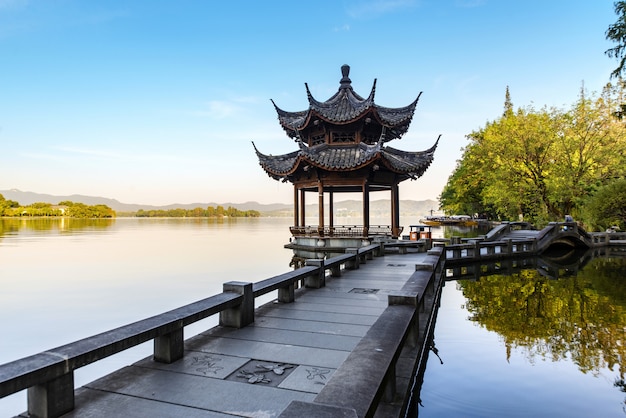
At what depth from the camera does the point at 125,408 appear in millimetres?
3078

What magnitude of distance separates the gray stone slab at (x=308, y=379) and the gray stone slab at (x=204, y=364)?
63 centimetres

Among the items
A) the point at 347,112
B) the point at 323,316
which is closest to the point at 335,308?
the point at 323,316

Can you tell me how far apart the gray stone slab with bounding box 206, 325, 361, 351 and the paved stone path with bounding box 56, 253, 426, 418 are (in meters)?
0.01

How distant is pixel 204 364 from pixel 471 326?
6766 mm

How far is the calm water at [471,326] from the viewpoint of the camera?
5.39m

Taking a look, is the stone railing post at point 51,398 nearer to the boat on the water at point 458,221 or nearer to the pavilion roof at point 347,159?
the pavilion roof at point 347,159

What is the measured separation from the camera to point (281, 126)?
23016 millimetres

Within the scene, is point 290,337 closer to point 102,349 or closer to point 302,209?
point 102,349

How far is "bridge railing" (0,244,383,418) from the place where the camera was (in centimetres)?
273

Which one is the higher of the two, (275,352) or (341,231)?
(341,231)

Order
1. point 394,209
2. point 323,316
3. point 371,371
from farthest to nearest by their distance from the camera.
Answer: point 394,209 → point 323,316 → point 371,371

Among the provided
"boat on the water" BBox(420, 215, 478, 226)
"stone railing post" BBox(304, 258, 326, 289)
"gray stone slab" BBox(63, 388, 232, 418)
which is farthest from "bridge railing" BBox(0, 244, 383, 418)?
"boat on the water" BBox(420, 215, 478, 226)

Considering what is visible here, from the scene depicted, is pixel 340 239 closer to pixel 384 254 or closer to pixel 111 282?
pixel 384 254

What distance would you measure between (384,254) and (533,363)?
8652 mm
